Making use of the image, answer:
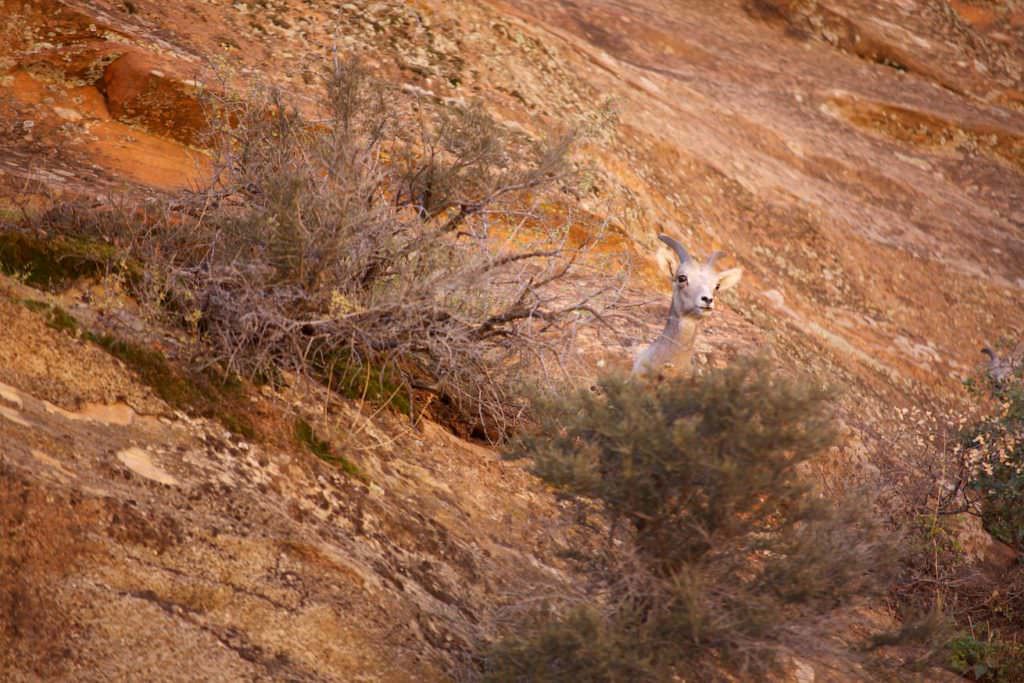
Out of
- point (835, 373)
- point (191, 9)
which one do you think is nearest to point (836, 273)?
point (835, 373)

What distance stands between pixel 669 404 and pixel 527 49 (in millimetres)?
12203

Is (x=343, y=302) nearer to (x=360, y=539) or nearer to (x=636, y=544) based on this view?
(x=360, y=539)

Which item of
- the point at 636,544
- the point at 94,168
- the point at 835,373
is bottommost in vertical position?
the point at 835,373

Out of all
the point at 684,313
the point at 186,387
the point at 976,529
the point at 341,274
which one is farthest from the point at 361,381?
the point at 976,529

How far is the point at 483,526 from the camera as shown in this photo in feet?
23.3

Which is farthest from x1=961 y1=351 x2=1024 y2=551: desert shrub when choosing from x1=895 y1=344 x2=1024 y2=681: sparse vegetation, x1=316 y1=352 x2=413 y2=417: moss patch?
x1=316 y1=352 x2=413 y2=417: moss patch

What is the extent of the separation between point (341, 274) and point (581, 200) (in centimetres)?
735

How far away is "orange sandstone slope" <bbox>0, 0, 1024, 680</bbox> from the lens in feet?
16.5

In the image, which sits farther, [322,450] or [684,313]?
[684,313]

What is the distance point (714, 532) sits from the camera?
518 centimetres

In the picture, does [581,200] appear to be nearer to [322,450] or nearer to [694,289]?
[694,289]

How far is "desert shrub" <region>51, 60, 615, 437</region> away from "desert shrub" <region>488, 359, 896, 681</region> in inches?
77.0

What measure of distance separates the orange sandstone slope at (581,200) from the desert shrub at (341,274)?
21.9 inches

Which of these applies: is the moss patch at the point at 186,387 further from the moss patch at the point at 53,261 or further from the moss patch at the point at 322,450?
the moss patch at the point at 53,261
